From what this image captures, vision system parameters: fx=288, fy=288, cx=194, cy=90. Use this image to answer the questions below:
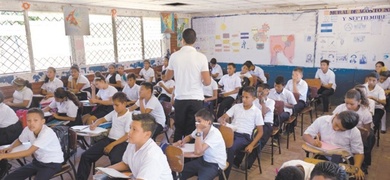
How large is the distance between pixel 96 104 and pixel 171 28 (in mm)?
4397

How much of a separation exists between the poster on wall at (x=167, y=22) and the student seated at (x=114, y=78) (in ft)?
7.52

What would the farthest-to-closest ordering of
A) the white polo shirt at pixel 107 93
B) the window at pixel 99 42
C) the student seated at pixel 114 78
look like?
the window at pixel 99 42
the student seated at pixel 114 78
the white polo shirt at pixel 107 93

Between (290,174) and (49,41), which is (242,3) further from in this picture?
(290,174)

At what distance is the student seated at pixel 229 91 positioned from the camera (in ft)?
18.4

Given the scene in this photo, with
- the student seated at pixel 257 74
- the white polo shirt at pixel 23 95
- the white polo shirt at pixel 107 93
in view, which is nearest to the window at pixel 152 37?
the student seated at pixel 257 74

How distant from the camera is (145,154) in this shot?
6.86 feet

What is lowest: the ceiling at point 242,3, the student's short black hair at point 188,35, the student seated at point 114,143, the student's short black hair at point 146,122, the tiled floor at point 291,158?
the tiled floor at point 291,158

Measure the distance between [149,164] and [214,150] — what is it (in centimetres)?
85

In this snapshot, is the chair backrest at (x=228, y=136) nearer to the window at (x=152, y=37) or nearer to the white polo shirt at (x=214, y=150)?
the white polo shirt at (x=214, y=150)

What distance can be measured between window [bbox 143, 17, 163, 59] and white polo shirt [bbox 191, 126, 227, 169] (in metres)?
6.03

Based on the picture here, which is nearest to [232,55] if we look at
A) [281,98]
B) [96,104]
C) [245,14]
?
[245,14]

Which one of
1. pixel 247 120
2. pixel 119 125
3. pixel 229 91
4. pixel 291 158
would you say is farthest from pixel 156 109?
pixel 229 91

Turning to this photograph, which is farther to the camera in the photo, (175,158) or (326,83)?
(326,83)

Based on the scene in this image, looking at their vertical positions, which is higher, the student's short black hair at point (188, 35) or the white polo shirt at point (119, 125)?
the student's short black hair at point (188, 35)
